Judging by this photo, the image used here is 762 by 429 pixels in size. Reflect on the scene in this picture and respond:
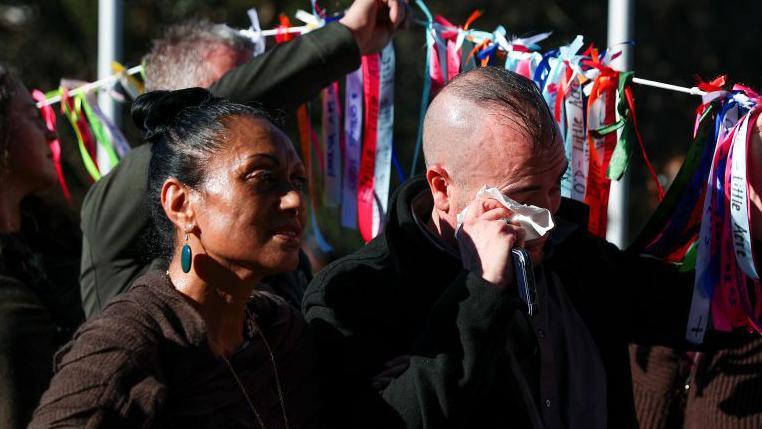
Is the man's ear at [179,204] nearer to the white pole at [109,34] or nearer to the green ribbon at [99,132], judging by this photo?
the green ribbon at [99,132]

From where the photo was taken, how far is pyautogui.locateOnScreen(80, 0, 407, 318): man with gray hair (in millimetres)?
3305

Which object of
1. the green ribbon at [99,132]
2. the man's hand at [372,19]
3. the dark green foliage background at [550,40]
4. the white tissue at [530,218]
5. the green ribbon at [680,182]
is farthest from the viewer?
the dark green foliage background at [550,40]

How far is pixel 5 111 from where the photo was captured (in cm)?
354

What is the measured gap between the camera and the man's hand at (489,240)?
242 centimetres

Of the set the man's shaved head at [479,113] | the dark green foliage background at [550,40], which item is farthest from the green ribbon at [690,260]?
the dark green foliage background at [550,40]

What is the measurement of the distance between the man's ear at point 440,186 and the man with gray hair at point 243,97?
69 cm

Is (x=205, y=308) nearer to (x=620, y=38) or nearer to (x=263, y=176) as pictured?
(x=263, y=176)

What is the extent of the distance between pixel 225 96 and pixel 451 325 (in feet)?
4.10

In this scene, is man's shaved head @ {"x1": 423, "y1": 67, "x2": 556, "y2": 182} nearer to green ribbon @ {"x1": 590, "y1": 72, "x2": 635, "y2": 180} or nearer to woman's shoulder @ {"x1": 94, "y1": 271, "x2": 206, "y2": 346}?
green ribbon @ {"x1": 590, "y1": 72, "x2": 635, "y2": 180}

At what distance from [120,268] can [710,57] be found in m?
11.0

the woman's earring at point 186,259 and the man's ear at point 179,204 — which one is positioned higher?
the man's ear at point 179,204

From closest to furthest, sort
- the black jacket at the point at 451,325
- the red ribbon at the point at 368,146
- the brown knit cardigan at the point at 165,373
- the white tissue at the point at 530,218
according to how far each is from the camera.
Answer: the brown knit cardigan at the point at 165,373 → the black jacket at the point at 451,325 → the white tissue at the point at 530,218 → the red ribbon at the point at 368,146

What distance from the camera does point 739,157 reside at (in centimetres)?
282

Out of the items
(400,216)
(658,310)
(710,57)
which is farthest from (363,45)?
(710,57)
